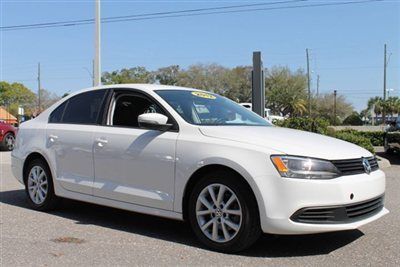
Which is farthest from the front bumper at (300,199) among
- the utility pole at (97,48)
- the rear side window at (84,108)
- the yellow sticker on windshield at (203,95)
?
the utility pole at (97,48)

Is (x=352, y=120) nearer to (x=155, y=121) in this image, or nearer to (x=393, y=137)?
(x=393, y=137)

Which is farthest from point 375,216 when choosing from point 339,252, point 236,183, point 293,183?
point 236,183

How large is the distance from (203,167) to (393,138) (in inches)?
435

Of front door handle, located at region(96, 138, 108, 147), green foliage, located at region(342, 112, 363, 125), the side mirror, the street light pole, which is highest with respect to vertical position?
the street light pole

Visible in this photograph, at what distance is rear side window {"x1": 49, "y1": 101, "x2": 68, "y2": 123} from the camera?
23.2ft

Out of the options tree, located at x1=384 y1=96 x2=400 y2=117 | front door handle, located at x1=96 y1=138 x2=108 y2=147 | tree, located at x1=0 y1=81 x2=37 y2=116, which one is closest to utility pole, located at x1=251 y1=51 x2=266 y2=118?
front door handle, located at x1=96 y1=138 x2=108 y2=147

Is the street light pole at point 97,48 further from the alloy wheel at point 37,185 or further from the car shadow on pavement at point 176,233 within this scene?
the alloy wheel at point 37,185

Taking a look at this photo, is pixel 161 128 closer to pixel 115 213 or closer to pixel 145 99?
pixel 145 99

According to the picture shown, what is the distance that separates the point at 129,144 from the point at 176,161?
720mm

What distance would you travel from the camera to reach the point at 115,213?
22.9ft

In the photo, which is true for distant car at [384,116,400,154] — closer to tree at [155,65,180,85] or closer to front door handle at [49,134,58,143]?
front door handle at [49,134,58,143]

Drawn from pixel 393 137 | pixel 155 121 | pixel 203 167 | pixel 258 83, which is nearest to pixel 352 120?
pixel 393 137

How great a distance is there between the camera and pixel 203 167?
517cm

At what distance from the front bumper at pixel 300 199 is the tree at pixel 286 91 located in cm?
7840
